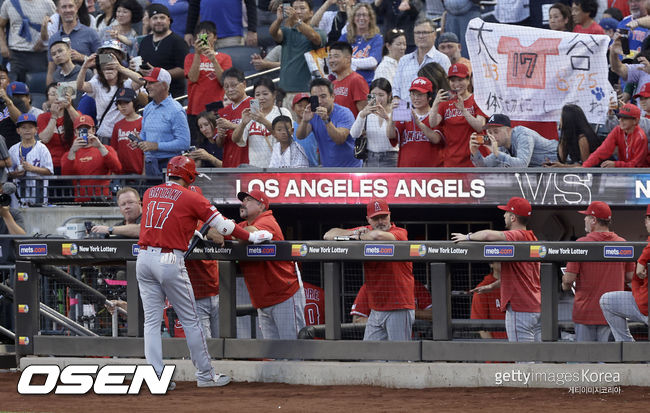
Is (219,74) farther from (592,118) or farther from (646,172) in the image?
(646,172)

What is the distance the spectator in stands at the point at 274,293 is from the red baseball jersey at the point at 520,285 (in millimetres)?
1866

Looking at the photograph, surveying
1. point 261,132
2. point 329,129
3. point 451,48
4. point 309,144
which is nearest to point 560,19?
point 451,48

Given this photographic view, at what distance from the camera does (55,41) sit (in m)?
16.2

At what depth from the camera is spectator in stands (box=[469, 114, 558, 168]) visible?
1152 centimetres

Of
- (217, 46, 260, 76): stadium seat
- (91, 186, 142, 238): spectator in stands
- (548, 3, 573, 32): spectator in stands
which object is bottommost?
(91, 186, 142, 238): spectator in stands

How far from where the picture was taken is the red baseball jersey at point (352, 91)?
13398 mm

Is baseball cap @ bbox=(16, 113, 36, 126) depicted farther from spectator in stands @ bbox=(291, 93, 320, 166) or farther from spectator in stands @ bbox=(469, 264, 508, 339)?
spectator in stands @ bbox=(469, 264, 508, 339)

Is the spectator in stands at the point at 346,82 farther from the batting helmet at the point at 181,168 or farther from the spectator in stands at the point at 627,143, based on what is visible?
the batting helmet at the point at 181,168

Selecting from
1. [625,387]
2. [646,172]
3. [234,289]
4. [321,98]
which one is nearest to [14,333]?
[234,289]

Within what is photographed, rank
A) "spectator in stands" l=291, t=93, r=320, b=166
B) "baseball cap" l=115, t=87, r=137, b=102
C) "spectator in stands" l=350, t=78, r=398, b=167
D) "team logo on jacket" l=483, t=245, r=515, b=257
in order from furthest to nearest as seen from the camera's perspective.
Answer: "baseball cap" l=115, t=87, r=137, b=102 → "spectator in stands" l=291, t=93, r=320, b=166 → "spectator in stands" l=350, t=78, r=398, b=167 → "team logo on jacket" l=483, t=245, r=515, b=257

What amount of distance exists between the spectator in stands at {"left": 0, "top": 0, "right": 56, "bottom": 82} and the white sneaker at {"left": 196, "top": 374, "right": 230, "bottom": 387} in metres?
9.56

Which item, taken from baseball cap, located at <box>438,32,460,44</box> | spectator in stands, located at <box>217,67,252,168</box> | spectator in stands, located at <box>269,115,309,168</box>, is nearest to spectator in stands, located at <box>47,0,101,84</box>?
spectator in stands, located at <box>217,67,252,168</box>

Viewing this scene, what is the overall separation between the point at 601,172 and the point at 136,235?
15.5ft

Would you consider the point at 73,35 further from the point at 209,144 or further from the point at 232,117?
the point at 232,117
